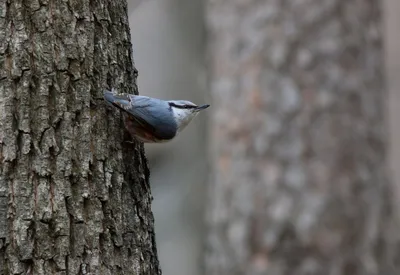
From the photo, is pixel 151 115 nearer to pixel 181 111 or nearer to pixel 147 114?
pixel 147 114

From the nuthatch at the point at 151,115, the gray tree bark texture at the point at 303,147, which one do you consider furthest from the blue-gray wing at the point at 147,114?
the gray tree bark texture at the point at 303,147

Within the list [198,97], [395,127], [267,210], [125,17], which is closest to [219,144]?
[267,210]

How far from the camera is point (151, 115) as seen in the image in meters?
2.45

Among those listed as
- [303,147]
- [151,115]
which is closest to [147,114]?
[151,115]

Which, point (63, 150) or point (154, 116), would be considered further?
point (154, 116)

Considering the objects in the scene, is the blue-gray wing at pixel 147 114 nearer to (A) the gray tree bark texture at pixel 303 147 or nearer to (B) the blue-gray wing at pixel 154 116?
(B) the blue-gray wing at pixel 154 116

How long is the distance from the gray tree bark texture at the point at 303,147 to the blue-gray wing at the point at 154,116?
2.44m

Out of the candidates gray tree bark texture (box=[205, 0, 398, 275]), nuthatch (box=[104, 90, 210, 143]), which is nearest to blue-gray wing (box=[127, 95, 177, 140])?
nuthatch (box=[104, 90, 210, 143])

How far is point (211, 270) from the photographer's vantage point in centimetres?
512

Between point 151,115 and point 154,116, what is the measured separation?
2 centimetres

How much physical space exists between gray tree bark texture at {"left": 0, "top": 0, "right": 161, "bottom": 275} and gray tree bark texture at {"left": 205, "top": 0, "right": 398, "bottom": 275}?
2619 mm

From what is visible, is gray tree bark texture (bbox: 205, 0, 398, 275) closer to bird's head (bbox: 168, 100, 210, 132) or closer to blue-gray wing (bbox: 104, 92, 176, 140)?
bird's head (bbox: 168, 100, 210, 132)

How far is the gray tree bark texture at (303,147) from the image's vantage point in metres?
4.84

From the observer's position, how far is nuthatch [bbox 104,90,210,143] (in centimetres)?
229
